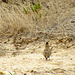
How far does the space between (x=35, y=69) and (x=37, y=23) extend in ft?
19.0

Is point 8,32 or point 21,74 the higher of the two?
point 8,32

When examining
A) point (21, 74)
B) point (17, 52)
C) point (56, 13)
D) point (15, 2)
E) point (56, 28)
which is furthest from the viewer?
point (15, 2)

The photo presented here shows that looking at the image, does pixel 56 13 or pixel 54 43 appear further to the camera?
pixel 56 13

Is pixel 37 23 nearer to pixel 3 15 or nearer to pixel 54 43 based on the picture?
pixel 54 43

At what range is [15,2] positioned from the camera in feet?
42.1

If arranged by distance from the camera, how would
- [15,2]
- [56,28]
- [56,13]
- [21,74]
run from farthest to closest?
[15,2] → [56,13] → [56,28] → [21,74]

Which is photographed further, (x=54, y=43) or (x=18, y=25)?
(x=18, y=25)

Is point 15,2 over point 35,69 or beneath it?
over

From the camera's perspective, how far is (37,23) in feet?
32.1

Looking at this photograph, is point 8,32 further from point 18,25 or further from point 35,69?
point 35,69

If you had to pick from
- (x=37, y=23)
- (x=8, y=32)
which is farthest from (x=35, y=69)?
(x=8, y=32)

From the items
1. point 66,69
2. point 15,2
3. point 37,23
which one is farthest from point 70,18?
point 66,69

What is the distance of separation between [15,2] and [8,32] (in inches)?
124

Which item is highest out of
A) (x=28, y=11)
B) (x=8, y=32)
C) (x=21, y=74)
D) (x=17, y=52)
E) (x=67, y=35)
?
(x=28, y=11)
